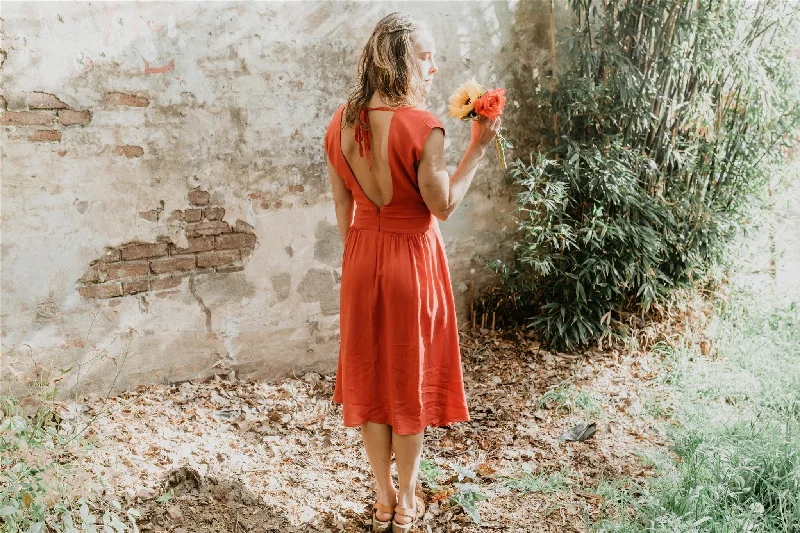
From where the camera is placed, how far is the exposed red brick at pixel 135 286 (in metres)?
3.79

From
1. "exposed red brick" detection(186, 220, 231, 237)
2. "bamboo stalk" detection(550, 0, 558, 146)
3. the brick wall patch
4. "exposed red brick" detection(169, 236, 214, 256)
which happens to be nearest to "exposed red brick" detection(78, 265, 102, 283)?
the brick wall patch

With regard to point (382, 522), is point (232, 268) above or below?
above

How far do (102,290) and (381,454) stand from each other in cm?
188

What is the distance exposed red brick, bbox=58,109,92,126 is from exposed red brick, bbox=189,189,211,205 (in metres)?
0.66

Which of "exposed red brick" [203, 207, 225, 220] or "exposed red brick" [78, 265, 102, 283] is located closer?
"exposed red brick" [78, 265, 102, 283]

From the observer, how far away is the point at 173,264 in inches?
154

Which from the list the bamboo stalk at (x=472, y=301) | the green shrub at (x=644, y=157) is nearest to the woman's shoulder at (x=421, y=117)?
the green shrub at (x=644, y=157)

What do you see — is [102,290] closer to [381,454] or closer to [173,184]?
[173,184]

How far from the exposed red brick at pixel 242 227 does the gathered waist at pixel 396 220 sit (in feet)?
5.16

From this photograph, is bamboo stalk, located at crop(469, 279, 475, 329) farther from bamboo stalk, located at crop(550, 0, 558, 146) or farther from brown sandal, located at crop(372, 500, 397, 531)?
brown sandal, located at crop(372, 500, 397, 531)

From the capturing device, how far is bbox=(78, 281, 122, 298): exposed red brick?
12.0ft

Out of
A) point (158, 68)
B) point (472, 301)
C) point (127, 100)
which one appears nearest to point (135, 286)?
point (127, 100)

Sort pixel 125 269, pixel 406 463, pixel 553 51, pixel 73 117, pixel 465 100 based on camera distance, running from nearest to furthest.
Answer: pixel 465 100, pixel 406 463, pixel 73 117, pixel 125 269, pixel 553 51

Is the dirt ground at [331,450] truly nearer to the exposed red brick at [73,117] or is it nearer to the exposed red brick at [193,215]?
the exposed red brick at [193,215]
